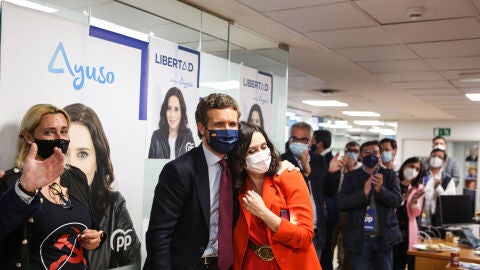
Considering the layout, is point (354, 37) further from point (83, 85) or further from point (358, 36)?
point (83, 85)

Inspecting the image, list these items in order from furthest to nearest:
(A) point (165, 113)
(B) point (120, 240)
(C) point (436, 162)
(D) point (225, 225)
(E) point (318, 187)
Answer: (C) point (436, 162)
(E) point (318, 187)
(A) point (165, 113)
(B) point (120, 240)
(D) point (225, 225)

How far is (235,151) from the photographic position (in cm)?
226

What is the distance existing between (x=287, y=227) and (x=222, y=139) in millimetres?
522

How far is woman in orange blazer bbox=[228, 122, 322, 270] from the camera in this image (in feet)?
6.92

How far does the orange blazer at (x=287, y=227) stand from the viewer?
83.7 inches

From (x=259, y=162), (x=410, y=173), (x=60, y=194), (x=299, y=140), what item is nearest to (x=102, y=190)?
(x=60, y=194)

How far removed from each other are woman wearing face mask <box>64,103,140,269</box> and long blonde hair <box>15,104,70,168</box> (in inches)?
10.7

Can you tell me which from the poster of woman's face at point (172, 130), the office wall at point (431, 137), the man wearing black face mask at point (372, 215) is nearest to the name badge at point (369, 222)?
the man wearing black face mask at point (372, 215)

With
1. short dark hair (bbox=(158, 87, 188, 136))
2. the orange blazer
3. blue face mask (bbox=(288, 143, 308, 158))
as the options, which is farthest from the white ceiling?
the orange blazer

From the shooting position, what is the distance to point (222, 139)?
2135 millimetres

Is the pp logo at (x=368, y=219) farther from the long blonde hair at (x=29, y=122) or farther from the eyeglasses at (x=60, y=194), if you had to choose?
the long blonde hair at (x=29, y=122)

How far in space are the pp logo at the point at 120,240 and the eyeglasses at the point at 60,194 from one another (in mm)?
709

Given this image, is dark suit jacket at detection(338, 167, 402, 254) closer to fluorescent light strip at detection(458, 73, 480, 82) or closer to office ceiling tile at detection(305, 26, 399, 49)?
office ceiling tile at detection(305, 26, 399, 49)

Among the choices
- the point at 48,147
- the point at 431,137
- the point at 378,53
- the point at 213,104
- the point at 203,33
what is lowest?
the point at 48,147
